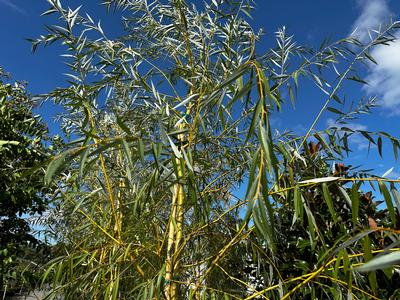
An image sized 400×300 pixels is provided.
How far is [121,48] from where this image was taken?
2.20m

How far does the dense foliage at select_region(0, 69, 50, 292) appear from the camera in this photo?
333 centimetres

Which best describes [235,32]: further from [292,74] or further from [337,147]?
[337,147]

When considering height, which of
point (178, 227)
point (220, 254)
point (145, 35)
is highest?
point (145, 35)

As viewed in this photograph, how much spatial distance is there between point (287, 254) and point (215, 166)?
849mm

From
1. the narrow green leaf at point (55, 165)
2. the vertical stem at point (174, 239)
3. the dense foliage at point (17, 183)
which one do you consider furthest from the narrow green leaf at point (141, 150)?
the dense foliage at point (17, 183)

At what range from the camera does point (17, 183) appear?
355cm

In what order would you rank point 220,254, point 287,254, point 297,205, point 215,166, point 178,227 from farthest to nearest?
point 287,254
point 215,166
point 178,227
point 220,254
point 297,205

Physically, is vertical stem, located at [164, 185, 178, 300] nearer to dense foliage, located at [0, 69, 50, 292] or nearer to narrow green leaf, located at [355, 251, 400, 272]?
narrow green leaf, located at [355, 251, 400, 272]

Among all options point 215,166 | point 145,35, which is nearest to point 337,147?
point 215,166

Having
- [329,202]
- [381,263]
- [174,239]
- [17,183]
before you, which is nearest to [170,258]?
[174,239]

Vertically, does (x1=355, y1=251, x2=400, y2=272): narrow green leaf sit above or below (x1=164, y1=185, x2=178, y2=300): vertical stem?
below

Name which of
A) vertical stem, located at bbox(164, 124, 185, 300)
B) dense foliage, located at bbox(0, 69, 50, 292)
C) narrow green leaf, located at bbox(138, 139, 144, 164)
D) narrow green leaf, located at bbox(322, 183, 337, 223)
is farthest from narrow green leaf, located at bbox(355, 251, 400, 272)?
dense foliage, located at bbox(0, 69, 50, 292)

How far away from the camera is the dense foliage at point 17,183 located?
3326 millimetres

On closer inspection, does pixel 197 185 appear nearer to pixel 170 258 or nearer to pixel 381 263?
pixel 170 258
